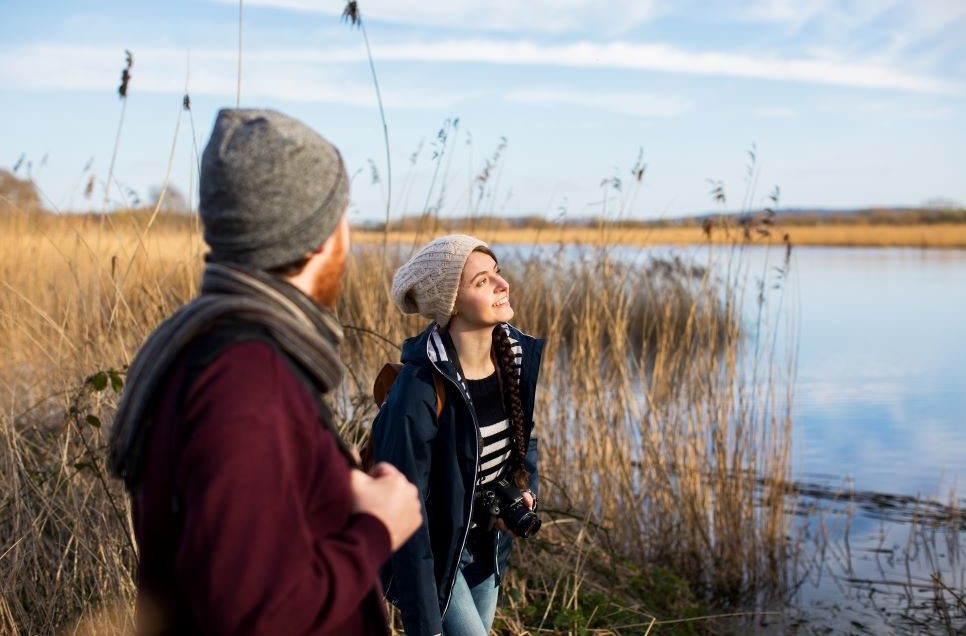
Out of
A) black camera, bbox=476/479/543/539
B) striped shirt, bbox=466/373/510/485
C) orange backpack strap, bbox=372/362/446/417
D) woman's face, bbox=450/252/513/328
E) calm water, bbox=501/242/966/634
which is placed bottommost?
calm water, bbox=501/242/966/634

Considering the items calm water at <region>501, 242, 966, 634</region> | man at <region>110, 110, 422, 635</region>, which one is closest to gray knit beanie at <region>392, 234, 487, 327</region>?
man at <region>110, 110, 422, 635</region>

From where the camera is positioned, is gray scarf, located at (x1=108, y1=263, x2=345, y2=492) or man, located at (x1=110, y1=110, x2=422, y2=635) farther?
gray scarf, located at (x1=108, y1=263, x2=345, y2=492)

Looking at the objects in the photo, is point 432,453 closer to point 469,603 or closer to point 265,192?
point 469,603

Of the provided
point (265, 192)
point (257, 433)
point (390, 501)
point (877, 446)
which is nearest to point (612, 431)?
point (390, 501)

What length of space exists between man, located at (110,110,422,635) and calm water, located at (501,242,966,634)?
3573mm

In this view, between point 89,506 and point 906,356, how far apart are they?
419 inches

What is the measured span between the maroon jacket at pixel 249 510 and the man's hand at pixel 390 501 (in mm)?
26

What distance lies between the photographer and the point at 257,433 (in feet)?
3.85

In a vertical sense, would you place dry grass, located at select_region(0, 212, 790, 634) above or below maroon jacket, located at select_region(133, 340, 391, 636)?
below

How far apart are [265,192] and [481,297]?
1.58m

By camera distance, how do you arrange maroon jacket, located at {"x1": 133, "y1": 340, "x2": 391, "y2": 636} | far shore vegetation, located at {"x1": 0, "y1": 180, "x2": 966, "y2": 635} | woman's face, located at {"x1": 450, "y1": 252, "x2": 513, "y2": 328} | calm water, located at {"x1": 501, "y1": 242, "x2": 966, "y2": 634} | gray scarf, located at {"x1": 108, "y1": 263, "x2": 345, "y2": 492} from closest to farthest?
maroon jacket, located at {"x1": 133, "y1": 340, "x2": 391, "y2": 636}
gray scarf, located at {"x1": 108, "y1": 263, "x2": 345, "y2": 492}
woman's face, located at {"x1": 450, "y1": 252, "x2": 513, "y2": 328}
far shore vegetation, located at {"x1": 0, "y1": 180, "x2": 966, "y2": 635}
calm water, located at {"x1": 501, "y1": 242, "x2": 966, "y2": 634}

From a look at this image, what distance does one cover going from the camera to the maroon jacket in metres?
1.16

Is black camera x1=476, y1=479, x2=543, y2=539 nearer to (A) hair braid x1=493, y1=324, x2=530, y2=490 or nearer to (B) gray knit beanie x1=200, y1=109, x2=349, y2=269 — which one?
(A) hair braid x1=493, y1=324, x2=530, y2=490

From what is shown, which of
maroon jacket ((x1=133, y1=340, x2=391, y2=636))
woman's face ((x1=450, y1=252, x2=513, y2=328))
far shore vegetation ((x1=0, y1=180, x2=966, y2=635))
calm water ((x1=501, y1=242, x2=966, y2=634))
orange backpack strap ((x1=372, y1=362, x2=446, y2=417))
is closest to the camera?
maroon jacket ((x1=133, y1=340, x2=391, y2=636))
